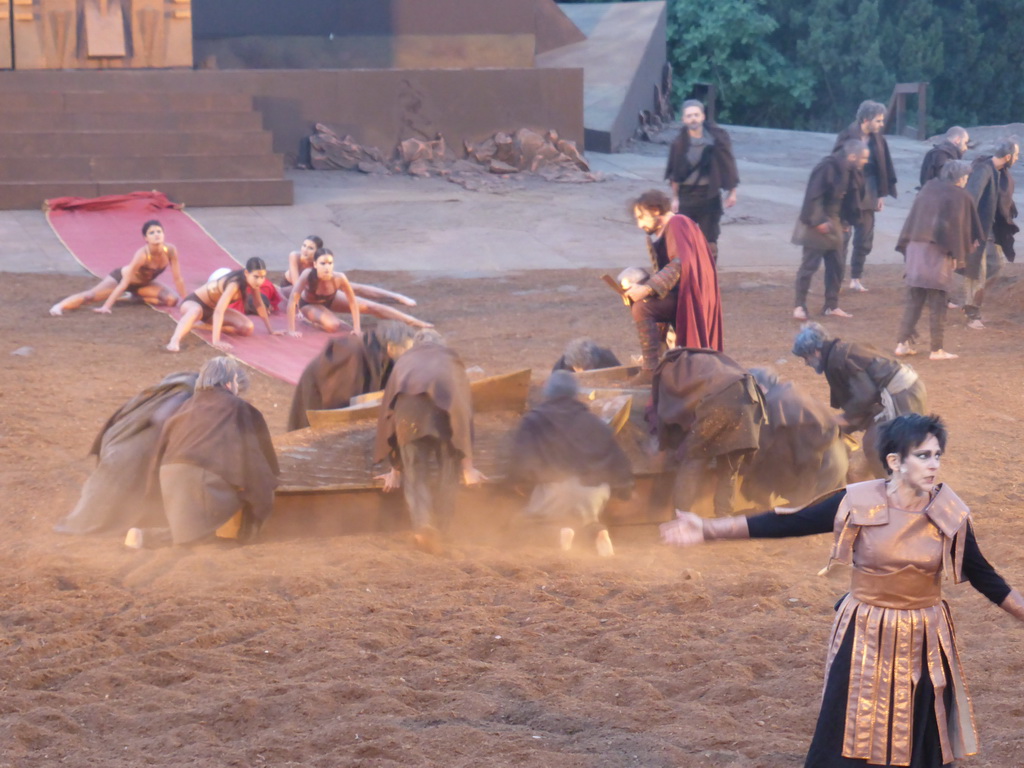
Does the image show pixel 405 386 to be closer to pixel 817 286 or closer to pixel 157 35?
pixel 817 286

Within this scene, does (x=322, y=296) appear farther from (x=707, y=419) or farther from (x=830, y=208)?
(x=707, y=419)

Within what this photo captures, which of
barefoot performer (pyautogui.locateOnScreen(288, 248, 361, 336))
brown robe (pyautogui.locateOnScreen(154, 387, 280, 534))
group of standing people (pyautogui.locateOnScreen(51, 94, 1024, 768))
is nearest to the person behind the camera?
group of standing people (pyautogui.locateOnScreen(51, 94, 1024, 768))

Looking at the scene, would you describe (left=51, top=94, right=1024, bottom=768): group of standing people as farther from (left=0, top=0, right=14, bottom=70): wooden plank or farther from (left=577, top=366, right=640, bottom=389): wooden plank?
(left=0, top=0, right=14, bottom=70): wooden plank

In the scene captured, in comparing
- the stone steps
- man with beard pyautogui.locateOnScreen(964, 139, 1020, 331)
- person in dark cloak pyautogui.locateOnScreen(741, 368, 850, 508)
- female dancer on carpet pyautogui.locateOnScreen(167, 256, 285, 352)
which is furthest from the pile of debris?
person in dark cloak pyautogui.locateOnScreen(741, 368, 850, 508)

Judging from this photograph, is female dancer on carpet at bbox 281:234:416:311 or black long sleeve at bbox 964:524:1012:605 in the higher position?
black long sleeve at bbox 964:524:1012:605

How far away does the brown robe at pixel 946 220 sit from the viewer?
30.1 ft

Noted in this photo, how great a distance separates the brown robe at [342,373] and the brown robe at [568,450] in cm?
147

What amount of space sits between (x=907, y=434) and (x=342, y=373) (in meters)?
4.49

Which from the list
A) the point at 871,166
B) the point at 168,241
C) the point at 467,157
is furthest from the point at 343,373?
the point at 467,157

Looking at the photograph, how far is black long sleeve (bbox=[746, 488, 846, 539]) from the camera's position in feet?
11.6

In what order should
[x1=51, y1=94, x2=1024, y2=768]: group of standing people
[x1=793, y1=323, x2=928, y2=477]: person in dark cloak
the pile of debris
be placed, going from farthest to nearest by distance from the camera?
the pile of debris → [x1=793, y1=323, x2=928, y2=477]: person in dark cloak → [x1=51, y1=94, x2=1024, y2=768]: group of standing people

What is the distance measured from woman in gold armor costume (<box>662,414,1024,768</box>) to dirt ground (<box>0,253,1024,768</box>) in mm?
580

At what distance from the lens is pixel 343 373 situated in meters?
7.34

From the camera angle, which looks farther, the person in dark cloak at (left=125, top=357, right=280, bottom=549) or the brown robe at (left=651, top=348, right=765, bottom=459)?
the brown robe at (left=651, top=348, right=765, bottom=459)
